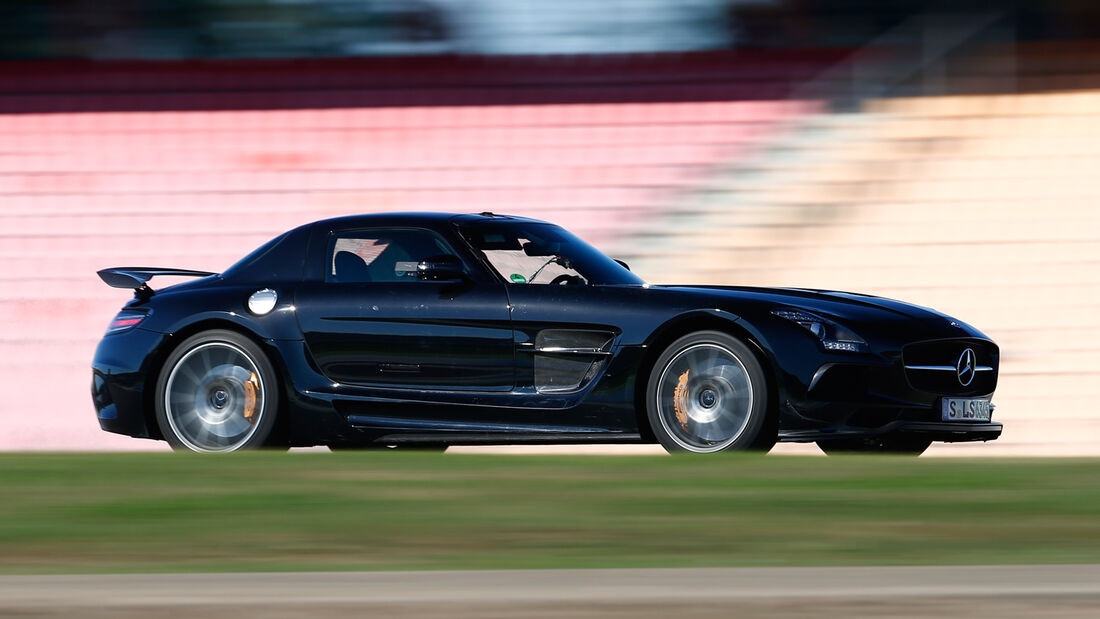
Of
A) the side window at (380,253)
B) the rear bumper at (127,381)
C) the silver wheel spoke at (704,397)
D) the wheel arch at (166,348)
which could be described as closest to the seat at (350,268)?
the side window at (380,253)

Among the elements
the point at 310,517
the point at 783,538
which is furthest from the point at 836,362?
the point at 310,517

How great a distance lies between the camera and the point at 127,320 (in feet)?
29.6

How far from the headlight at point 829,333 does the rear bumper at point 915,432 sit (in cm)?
37

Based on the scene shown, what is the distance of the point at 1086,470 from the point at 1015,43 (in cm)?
657

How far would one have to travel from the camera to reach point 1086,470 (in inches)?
285

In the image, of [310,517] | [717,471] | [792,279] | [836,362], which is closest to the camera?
[310,517]

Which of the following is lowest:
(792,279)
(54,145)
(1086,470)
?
(1086,470)

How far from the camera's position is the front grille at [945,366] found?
8055 millimetres

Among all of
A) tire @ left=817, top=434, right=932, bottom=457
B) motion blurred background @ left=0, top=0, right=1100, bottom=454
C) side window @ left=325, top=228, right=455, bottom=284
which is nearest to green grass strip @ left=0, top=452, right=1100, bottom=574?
tire @ left=817, top=434, right=932, bottom=457

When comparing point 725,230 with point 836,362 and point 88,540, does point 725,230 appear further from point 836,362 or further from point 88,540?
point 88,540

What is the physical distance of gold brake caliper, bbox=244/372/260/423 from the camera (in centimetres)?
864

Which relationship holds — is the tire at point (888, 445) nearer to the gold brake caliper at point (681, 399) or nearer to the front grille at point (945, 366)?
the front grille at point (945, 366)

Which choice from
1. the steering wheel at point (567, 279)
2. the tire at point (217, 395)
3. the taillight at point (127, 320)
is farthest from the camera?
the taillight at point (127, 320)

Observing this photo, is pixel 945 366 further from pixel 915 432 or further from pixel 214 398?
pixel 214 398
